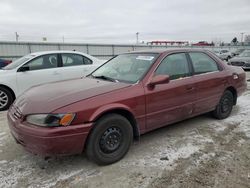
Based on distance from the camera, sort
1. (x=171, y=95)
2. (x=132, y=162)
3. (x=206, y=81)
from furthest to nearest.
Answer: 1. (x=206, y=81)
2. (x=171, y=95)
3. (x=132, y=162)

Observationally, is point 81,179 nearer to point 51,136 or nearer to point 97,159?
point 97,159

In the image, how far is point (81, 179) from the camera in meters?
2.96

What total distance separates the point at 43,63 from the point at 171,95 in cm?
432

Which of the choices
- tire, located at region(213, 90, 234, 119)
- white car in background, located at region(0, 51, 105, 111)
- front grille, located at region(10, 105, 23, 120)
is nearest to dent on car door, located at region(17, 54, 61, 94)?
white car in background, located at region(0, 51, 105, 111)

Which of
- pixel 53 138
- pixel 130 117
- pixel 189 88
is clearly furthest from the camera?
pixel 189 88

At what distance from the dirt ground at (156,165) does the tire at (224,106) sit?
72 cm

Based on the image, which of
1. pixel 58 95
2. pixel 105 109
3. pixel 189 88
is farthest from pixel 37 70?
pixel 189 88

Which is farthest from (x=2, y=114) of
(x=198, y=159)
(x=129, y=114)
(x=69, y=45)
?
(x=69, y=45)

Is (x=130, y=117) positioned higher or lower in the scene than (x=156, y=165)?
higher

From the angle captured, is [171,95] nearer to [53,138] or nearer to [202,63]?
[202,63]

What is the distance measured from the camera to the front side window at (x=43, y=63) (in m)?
6.58

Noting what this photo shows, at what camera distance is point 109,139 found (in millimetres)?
3242

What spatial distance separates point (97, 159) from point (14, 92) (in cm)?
416

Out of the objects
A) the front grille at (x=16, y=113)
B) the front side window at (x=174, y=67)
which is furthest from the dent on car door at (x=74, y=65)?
the front side window at (x=174, y=67)
